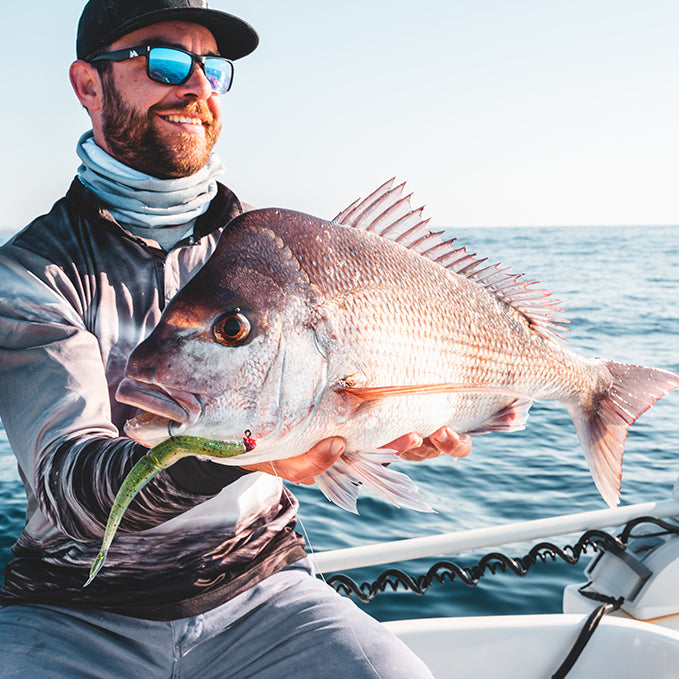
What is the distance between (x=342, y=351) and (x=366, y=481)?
0.33m

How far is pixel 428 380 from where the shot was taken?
5.82 feet

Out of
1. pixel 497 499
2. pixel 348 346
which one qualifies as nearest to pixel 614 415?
pixel 348 346

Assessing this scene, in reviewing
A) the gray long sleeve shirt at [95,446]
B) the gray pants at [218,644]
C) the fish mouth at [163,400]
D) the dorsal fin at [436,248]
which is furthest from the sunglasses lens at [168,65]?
the gray pants at [218,644]

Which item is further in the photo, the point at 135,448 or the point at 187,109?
the point at 187,109

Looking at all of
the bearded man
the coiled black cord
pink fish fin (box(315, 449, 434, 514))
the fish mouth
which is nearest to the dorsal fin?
the bearded man

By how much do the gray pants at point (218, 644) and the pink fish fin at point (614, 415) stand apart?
2.76ft

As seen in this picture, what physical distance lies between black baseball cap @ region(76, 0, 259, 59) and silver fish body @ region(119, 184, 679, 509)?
0.97 metres

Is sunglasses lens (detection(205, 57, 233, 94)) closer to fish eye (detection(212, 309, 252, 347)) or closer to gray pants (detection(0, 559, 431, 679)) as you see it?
fish eye (detection(212, 309, 252, 347))

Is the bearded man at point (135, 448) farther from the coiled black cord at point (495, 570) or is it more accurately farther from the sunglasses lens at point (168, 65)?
the coiled black cord at point (495, 570)

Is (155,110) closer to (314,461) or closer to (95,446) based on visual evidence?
(95,446)

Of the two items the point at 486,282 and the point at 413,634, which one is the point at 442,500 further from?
the point at 486,282

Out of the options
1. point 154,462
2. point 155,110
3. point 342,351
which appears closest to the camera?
point 154,462

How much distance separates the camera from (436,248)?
6.87 ft

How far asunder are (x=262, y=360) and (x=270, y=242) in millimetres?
320
